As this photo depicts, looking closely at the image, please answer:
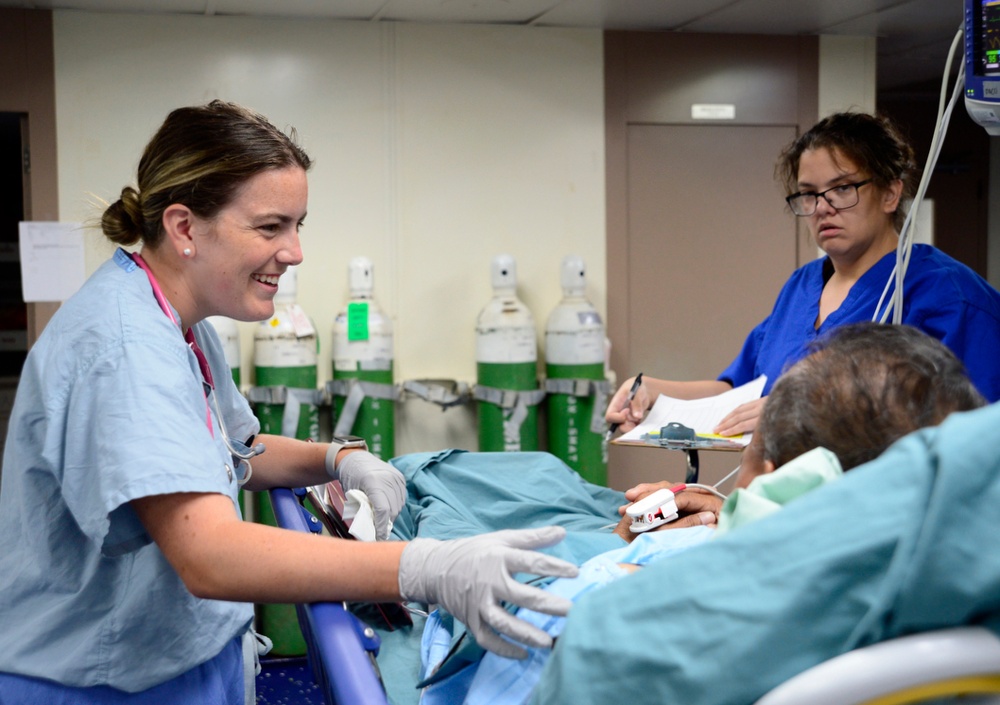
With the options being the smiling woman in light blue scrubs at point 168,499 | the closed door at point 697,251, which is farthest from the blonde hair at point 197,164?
the closed door at point 697,251

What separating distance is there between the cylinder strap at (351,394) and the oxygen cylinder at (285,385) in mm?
88

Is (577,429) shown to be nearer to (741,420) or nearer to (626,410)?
(626,410)

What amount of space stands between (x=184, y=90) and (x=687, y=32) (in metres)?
2.08

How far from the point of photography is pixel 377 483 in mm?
1638

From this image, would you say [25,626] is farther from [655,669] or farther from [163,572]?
[655,669]

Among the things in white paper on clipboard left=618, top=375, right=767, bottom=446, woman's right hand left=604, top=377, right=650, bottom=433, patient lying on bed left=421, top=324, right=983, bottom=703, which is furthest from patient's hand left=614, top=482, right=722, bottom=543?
patient lying on bed left=421, top=324, right=983, bottom=703

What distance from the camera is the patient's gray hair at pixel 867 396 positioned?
3.07 feet

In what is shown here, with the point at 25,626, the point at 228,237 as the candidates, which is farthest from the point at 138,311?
the point at 25,626

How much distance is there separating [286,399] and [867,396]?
273cm

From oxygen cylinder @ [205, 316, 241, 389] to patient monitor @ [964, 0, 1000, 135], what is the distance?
250 centimetres

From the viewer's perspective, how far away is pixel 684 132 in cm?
406

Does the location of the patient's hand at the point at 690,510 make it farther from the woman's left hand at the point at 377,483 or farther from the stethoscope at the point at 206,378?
the stethoscope at the point at 206,378

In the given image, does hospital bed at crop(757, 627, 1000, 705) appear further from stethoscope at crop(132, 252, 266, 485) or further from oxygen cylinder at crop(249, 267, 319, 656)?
oxygen cylinder at crop(249, 267, 319, 656)

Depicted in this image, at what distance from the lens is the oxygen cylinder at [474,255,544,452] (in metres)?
3.61
